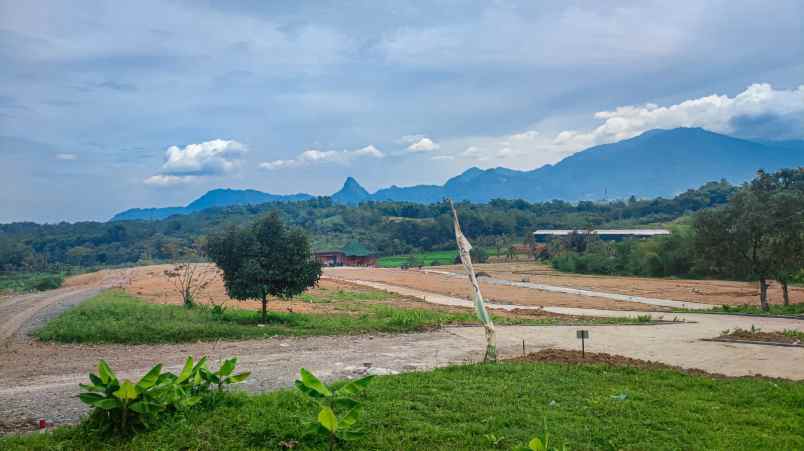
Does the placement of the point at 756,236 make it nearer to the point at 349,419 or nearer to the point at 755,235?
the point at 755,235

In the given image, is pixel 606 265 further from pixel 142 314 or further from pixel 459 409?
pixel 459 409

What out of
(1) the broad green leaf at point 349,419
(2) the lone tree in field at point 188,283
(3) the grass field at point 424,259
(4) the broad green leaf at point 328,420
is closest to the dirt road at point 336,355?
(1) the broad green leaf at point 349,419

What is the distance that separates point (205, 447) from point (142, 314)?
50.5 feet

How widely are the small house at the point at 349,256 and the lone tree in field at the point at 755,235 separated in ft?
228

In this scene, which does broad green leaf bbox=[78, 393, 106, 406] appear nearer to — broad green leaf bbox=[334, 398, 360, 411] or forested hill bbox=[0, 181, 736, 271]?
broad green leaf bbox=[334, 398, 360, 411]

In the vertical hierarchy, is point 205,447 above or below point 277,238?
below

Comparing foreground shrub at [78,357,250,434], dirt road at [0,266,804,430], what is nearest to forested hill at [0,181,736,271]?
dirt road at [0,266,804,430]

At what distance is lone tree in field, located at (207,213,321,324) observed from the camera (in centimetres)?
2033

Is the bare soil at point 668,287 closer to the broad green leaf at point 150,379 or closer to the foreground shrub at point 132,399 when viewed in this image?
the foreground shrub at point 132,399

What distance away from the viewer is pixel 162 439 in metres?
6.12

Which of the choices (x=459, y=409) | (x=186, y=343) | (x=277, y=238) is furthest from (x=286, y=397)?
(x=277, y=238)

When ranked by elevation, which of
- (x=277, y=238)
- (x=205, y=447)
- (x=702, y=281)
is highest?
(x=277, y=238)

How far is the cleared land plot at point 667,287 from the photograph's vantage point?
132 feet

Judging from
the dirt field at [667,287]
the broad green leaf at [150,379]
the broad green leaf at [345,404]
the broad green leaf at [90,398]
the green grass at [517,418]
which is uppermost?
the broad green leaf at [150,379]
